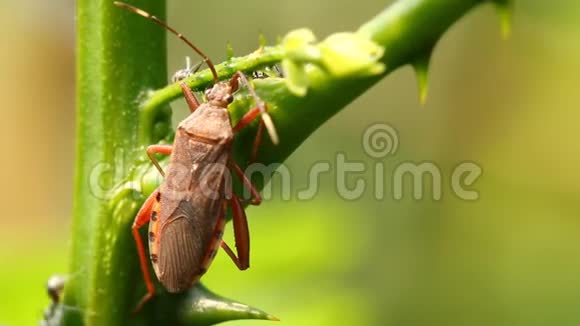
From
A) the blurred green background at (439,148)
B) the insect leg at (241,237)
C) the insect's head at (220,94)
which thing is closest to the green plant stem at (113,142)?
the insect leg at (241,237)

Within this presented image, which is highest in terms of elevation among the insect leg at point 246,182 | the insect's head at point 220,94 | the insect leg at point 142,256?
the insect's head at point 220,94

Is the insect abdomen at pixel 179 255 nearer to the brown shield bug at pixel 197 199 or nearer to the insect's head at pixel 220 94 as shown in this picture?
the brown shield bug at pixel 197 199

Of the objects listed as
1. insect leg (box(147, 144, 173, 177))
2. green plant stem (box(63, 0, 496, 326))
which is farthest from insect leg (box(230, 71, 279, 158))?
insect leg (box(147, 144, 173, 177))

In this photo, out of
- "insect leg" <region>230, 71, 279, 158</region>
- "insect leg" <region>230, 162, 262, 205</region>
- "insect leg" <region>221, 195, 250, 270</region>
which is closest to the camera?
"insect leg" <region>230, 71, 279, 158</region>

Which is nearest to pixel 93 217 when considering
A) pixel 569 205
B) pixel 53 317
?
pixel 53 317

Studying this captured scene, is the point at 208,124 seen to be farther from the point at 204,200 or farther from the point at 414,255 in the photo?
the point at 414,255

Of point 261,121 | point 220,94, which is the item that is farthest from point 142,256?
point 220,94

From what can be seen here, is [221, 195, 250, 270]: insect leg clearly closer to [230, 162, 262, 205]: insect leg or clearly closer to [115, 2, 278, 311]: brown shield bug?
[115, 2, 278, 311]: brown shield bug

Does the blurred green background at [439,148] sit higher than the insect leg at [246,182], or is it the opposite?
the blurred green background at [439,148]
